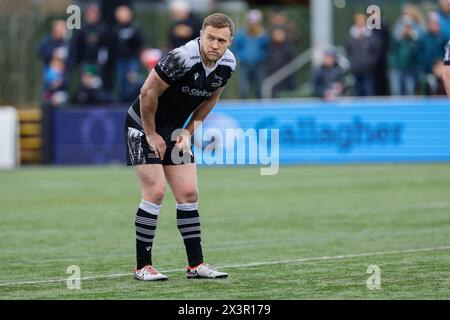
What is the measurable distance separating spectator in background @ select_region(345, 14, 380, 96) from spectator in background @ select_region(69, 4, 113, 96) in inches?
210

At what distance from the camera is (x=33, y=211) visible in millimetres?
16609

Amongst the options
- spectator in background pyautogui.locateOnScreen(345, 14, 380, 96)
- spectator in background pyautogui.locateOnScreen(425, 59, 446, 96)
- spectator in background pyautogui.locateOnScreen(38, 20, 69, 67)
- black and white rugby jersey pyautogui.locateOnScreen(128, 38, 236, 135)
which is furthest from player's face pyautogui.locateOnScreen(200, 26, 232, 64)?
spectator in background pyautogui.locateOnScreen(38, 20, 69, 67)

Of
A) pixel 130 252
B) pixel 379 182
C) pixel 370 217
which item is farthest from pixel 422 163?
pixel 130 252

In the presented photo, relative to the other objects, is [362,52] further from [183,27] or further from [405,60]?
[183,27]

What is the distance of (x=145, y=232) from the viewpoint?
9.75 metres

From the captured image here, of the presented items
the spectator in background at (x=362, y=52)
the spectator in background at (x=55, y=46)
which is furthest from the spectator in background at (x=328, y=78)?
the spectator in background at (x=55, y=46)

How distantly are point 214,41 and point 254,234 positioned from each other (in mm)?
4621

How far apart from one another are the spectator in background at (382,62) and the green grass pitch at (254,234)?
2.74 meters

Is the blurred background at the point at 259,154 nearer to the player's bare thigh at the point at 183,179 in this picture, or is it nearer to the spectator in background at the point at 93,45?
the spectator in background at the point at 93,45

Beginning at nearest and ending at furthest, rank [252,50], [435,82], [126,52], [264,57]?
[435,82]
[126,52]
[252,50]
[264,57]

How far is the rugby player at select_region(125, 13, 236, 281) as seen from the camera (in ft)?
30.9

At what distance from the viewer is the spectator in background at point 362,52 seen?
24.5m

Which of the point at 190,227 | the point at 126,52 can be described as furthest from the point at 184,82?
the point at 126,52

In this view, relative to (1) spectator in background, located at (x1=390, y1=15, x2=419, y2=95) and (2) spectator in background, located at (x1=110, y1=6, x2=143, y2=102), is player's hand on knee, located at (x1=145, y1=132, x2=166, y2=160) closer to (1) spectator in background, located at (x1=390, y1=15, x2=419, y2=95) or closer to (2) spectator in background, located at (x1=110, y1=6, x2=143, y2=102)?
(1) spectator in background, located at (x1=390, y1=15, x2=419, y2=95)
